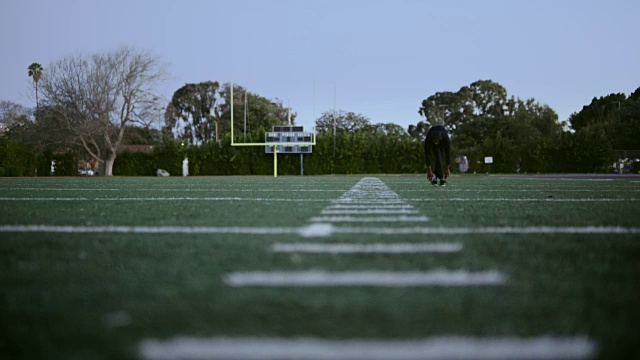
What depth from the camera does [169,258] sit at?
7.45 ft

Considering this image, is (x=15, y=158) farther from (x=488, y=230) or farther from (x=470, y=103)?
(x=470, y=103)

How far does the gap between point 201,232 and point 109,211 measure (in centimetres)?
191

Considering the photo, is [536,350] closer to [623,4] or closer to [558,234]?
[558,234]

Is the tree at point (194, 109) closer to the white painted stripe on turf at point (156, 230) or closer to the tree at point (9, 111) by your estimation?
the tree at point (9, 111)

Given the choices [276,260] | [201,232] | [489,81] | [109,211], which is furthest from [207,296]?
[489,81]

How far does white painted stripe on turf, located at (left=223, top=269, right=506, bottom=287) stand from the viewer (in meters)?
1.78

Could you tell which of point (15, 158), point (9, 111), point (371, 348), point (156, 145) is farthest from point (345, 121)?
point (371, 348)

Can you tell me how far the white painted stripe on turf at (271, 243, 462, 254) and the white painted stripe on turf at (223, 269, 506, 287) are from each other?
44 centimetres

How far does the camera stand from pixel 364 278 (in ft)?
6.13

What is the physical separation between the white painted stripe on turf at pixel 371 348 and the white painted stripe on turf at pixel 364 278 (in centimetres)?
52

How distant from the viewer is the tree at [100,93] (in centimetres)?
3338

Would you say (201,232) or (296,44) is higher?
(296,44)

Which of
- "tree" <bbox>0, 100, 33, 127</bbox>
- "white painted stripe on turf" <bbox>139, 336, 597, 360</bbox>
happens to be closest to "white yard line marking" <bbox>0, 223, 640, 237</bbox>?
"white painted stripe on turf" <bbox>139, 336, 597, 360</bbox>

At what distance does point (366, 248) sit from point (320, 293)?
2.83ft
